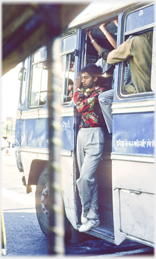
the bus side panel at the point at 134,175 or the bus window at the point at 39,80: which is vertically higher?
the bus window at the point at 39,80

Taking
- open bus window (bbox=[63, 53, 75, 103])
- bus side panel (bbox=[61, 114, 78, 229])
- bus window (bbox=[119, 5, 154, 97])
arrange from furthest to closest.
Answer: open bus window (bbox=[63, 53, 75, 103]), bus side panel (bbox=[61, 114, 78, 229]), bus window (bbox=[119, 5, 154, 97])

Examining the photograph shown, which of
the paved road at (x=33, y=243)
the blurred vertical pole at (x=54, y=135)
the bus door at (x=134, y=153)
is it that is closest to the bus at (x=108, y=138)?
the bus door at (x=134, y=153)

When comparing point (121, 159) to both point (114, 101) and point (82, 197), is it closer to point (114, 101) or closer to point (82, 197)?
point (114, 101)

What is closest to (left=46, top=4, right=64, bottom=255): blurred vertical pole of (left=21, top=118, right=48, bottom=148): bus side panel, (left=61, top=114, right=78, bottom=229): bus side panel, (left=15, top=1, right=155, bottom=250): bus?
(left=15, top=1, right=155, bottom=250): bus

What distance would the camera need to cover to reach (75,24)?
439 centimetres

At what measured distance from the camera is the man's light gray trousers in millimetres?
3865

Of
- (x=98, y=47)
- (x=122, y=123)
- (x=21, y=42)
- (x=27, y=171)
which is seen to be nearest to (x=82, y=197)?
(x=122, y=123)

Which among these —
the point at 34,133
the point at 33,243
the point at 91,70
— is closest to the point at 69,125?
the point at 91,70

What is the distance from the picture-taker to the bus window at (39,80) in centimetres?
507

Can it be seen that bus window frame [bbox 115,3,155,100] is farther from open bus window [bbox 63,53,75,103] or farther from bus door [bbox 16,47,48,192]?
bus door [bbox 16,47,48,192]

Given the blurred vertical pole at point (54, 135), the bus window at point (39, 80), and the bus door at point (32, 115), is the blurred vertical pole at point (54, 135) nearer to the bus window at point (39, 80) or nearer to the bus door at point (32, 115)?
the bus door at point (32, 115)

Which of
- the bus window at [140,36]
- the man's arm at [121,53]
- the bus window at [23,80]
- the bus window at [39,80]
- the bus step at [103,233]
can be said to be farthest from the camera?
the bus window at [23,80]

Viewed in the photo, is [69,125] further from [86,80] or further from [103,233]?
[103,233]

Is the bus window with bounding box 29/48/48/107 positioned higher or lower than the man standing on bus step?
higher
